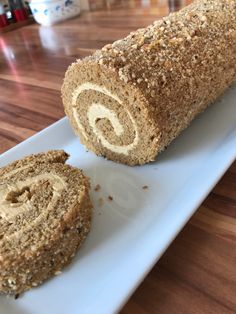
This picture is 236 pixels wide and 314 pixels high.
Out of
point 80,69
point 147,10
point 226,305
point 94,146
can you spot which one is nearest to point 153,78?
point 80,69

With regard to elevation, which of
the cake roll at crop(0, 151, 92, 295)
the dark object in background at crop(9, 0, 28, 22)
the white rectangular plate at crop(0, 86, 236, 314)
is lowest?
the white rectangular plate at crop(0, 86, 236, 314)

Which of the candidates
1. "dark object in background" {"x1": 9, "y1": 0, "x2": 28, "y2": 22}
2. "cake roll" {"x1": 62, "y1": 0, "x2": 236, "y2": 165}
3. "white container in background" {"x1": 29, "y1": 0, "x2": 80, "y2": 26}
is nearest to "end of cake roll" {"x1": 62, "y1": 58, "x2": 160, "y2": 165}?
"cake roll" {"x1": 62, "y1": 0, "x2": 236, "y2": 165}

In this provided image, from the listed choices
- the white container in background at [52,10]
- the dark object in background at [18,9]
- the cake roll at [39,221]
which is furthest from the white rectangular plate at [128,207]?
the dark object in background at [18,9]

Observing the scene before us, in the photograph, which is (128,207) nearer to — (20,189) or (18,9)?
(20,189)

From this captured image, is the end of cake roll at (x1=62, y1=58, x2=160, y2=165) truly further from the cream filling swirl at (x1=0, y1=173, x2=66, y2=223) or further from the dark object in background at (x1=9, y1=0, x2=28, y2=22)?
the dark object in background at (x1=9, y1=0, x2=28, y2=22)

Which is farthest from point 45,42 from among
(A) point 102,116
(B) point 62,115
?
(A) point 102,116

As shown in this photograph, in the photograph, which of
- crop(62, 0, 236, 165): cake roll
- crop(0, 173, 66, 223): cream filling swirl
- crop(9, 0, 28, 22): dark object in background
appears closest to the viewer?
crop(0, 173, 66, 223): cream filling swirl

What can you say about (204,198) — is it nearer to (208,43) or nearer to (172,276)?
(172,276)
